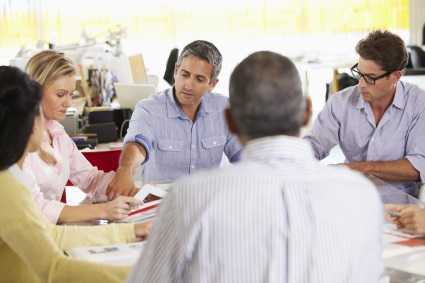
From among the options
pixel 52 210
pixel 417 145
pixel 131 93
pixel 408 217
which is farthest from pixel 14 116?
pixel 131 93

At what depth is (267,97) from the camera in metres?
1.22

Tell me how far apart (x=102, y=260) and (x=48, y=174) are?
81 cm

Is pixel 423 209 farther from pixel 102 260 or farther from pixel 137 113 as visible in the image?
pixel 137 113

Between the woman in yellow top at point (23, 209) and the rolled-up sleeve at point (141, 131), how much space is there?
1.17m

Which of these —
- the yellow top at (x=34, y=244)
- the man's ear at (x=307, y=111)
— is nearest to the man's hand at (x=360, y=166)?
the yellow top at (x=34, y=244)

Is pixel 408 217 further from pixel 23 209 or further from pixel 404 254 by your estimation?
pixel 23 209

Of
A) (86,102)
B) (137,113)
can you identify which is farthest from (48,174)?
(86,102)

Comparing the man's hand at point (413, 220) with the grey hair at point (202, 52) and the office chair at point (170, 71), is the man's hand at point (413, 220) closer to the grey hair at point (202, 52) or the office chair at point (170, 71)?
the grey hair at point (202, 52)

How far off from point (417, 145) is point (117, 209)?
143cm

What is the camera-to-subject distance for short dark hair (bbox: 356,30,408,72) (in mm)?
2988

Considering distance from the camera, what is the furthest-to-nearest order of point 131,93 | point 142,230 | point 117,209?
point 131,93 → point 117,209 → point 142,230

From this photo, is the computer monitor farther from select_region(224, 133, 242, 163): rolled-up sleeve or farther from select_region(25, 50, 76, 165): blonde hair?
select_region(25, 50, 76, 165): blonde hair

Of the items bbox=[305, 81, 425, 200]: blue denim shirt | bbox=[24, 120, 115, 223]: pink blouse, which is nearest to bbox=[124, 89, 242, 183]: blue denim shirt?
bbox=[24, 120, 115, 223]: pink blouse

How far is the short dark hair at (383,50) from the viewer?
9.80 ft
